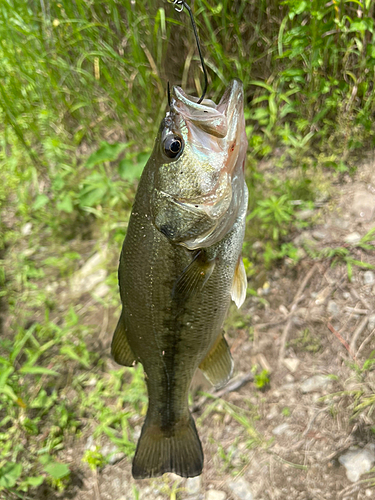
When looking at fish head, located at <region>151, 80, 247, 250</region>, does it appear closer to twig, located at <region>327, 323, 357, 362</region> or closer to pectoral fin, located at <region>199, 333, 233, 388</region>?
pectoral fin, located at <region>199, 333, 233, 388</region>

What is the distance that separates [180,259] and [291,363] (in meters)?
1.40

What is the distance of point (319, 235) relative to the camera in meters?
2.71

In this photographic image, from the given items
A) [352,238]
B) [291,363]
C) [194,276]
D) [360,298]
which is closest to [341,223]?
[352,238]

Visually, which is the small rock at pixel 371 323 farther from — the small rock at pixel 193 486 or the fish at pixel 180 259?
the small rock at pixel 193 486

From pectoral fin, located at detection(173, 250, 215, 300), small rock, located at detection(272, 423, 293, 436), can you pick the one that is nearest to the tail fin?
small rock, located at detection(272, 423, 293, 436)

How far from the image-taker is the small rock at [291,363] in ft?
7.76

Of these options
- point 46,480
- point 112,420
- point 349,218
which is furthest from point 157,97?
point 46,480

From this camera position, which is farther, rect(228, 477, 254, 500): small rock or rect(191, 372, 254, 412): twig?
rect(191, 372, 254, 412): twig

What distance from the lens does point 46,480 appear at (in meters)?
2.37

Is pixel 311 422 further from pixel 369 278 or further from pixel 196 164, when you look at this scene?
pixel 196 164

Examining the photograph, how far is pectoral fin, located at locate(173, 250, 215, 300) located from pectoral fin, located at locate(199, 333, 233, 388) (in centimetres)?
49

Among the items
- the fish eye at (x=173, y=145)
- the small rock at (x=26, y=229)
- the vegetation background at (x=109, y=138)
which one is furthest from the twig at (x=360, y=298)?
the small rock at (x=26, y=229)

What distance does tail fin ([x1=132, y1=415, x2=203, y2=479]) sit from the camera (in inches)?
68.8

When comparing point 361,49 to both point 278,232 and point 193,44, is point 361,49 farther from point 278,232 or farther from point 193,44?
point 278,232
